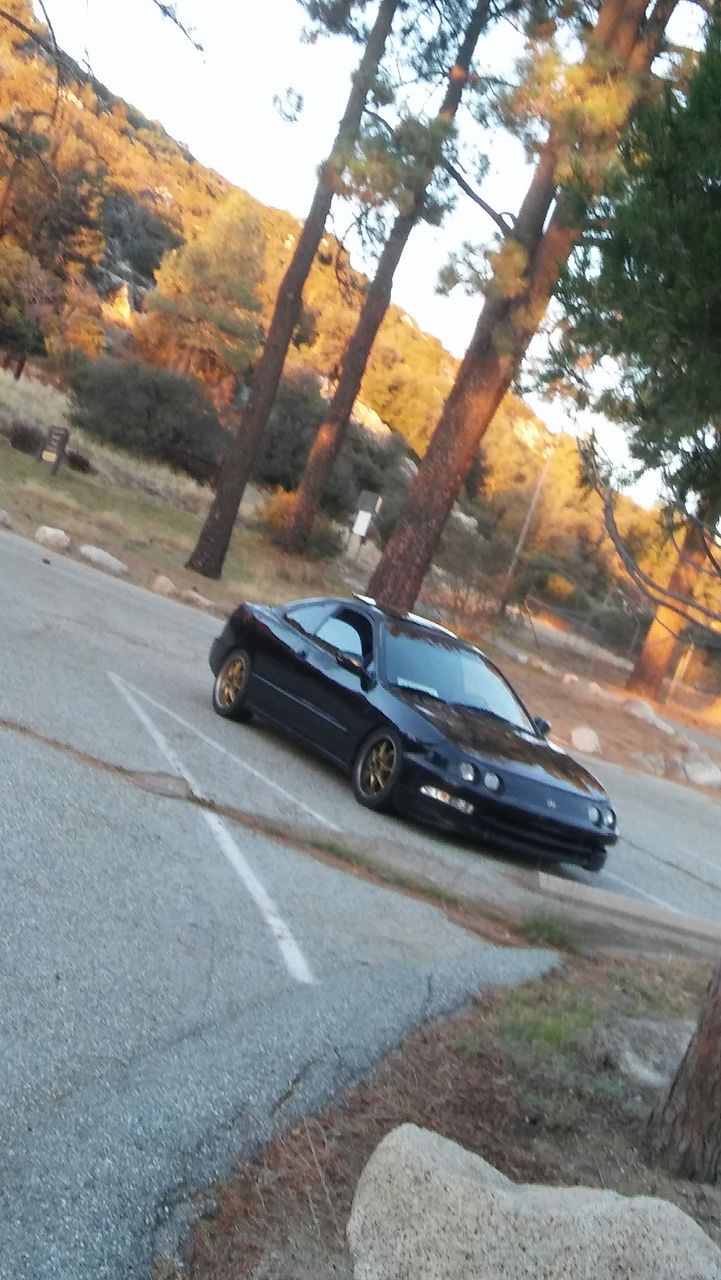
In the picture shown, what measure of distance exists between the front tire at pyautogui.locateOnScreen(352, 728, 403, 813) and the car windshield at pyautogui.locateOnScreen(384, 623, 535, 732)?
60 cm

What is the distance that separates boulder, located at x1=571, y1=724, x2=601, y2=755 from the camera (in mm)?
21609

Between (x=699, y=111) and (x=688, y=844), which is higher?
(x=699, y=111)

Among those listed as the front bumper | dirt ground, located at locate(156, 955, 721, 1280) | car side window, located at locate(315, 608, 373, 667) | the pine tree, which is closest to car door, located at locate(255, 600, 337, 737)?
car side window, located at locate(315, 608, 373, 667)

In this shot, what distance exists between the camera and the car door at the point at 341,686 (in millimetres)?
10586

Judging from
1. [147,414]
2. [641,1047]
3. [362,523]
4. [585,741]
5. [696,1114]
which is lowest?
[641,1047]

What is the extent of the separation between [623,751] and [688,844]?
8.36 meters

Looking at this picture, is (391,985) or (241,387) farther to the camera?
(241,387)

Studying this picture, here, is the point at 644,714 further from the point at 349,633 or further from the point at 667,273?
the point at 667,273

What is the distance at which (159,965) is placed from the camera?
219 inches

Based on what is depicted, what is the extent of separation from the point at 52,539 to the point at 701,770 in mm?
11443

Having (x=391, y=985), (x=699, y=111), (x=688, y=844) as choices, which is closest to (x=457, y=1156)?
(x=391, y=985)

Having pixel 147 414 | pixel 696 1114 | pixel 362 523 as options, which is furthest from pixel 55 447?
pixel 696 1114

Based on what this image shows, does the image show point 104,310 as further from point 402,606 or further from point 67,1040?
point 67,1040

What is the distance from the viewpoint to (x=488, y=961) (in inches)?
272
